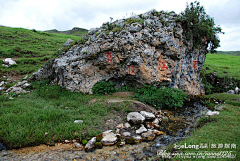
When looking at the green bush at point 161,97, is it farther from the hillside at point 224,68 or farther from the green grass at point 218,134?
the hillside at point 224,68

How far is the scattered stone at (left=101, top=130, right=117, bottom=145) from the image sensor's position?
5957 mm

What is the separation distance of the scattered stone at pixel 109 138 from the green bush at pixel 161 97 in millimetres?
4168

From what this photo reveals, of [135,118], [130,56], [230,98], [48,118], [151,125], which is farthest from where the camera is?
[230,98]

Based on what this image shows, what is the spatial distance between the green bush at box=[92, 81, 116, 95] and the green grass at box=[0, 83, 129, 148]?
0.81 m

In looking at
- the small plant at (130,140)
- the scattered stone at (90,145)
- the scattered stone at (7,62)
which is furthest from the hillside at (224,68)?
the scattered stone at (7,62)

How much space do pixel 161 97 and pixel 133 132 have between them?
4135 mm

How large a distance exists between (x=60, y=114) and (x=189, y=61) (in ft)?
38.0

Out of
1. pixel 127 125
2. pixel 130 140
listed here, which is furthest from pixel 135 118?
pixel 130 140

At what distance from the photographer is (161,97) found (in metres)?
10.2

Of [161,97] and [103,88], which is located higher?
[103,88]

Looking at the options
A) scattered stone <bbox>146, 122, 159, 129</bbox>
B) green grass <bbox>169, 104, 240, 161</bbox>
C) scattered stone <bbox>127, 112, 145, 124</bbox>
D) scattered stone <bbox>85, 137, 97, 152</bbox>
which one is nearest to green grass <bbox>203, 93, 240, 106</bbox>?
green grass <bbox>169, 104, 240, 161</bbox>

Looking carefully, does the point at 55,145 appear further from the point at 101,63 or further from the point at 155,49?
the point at 155,49

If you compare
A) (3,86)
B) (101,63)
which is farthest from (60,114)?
(3,86)

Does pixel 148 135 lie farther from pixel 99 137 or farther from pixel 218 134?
pixel 218 134
